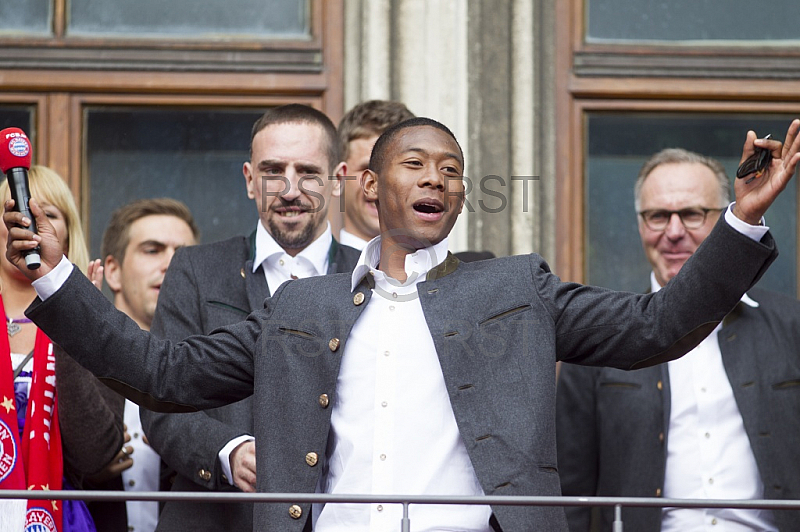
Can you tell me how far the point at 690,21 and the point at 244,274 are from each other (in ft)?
8.49

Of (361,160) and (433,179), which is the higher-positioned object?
(361,160)

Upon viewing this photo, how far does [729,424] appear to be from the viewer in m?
4.09

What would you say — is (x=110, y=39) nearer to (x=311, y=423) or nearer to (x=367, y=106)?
(x=367, y=106)

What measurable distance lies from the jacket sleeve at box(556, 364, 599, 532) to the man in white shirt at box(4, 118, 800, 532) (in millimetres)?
1232

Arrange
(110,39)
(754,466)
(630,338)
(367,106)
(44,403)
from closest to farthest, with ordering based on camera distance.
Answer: (630,338), (44,403), (754,466), (367,106), (110,39)

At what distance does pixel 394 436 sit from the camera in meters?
2.97

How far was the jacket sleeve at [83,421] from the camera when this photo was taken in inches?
146

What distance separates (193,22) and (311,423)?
2901 mm

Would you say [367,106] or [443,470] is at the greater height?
[367,106]

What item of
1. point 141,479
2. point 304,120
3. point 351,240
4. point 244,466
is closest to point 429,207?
point 244,466

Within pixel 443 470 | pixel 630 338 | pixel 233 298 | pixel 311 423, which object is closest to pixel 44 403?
pixel 233 298

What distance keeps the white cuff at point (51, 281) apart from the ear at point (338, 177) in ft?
4.49

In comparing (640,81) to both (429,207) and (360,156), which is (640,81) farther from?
(429,207)

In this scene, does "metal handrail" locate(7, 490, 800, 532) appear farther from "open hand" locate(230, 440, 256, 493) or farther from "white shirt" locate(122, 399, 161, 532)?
"white shirt" locate(122, 399, 161, 532)
